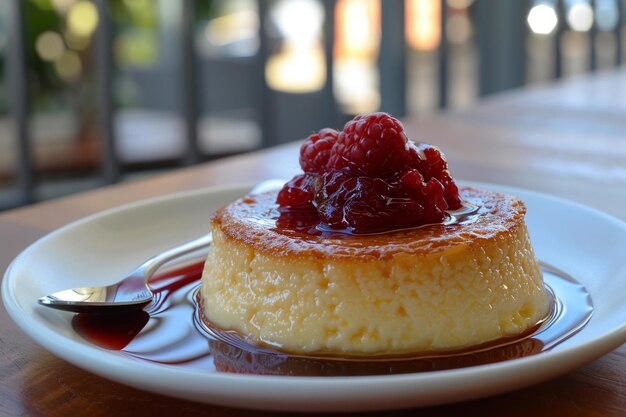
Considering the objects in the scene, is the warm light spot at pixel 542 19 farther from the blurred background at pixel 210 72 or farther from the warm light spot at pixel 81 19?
the warm light spot at pixel 81 19

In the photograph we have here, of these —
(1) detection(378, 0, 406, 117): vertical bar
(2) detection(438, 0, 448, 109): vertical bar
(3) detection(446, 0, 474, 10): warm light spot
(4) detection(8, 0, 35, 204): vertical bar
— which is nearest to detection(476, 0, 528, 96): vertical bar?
(3) detection(446, 0, 474, 10): warm light spot

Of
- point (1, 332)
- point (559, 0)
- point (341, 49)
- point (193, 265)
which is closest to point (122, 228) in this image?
point (193, 265)

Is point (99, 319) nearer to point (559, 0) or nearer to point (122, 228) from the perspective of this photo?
point (122, 228)

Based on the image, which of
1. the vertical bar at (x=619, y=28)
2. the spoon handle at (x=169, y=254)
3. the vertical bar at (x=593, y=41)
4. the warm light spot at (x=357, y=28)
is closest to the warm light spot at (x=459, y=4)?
the warm light spot at (x=357, y=28)

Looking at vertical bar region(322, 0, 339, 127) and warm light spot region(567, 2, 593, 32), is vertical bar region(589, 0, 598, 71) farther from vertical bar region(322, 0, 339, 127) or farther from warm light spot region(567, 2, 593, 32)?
vertical bar region(322, 0, 339, 127)

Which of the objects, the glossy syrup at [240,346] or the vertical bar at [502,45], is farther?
the vertical bar at [502,45]

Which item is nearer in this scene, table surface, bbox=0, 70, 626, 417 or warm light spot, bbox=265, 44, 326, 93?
table surface, bbox=0, 70, 626, 417
